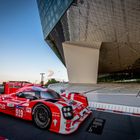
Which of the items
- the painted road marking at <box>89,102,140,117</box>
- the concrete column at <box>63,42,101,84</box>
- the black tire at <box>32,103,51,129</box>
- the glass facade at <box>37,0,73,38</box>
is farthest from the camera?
the concrete column at <box>63,42,101,84</box>

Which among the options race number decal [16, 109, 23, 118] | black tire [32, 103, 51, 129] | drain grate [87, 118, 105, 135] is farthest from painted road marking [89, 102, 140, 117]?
race number decal [16, 109, 23, 118]

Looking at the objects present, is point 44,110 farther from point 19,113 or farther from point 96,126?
point 96,126

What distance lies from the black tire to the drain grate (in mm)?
1086

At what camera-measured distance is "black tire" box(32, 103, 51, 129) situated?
3097 mm

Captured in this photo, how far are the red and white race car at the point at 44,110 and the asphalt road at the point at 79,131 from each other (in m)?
0.15

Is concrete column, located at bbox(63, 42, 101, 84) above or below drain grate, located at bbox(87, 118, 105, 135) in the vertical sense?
above

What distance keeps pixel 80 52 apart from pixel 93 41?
9.75 feet

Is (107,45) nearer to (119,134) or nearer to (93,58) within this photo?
(93,58)

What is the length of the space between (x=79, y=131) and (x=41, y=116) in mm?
1042

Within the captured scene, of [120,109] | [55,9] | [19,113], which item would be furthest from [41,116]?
[55,9]

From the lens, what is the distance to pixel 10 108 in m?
3.88

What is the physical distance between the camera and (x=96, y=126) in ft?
11.5

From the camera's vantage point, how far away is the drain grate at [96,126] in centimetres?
315

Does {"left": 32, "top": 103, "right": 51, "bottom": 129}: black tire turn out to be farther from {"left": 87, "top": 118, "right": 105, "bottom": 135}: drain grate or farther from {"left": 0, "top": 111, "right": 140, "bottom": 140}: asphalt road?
{"left": 87, "top": 118, "right": 105, "bottom": 135}: drain grate
